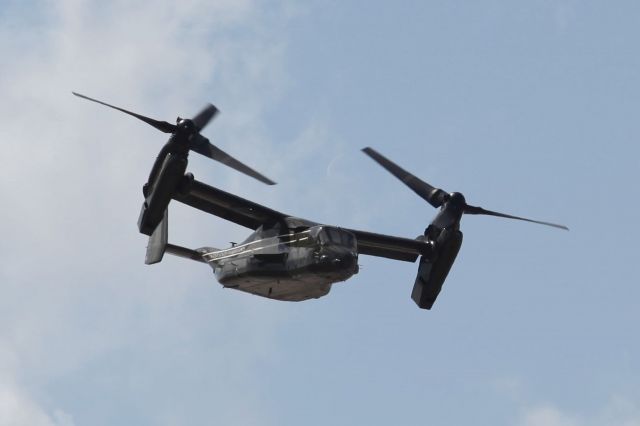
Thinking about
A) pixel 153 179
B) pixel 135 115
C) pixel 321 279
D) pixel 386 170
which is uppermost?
pixel 386 170

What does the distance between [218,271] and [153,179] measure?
344 centimetres

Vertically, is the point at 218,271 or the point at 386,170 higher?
the point at 386,170

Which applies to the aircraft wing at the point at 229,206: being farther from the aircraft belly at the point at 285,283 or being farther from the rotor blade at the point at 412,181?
the rotor blade at the point at 412,181

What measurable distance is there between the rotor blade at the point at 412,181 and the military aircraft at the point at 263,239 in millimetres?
562

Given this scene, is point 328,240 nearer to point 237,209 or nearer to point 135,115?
point 237,209

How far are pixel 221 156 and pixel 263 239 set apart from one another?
2561 millimetres

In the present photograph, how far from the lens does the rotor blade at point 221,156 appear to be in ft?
101

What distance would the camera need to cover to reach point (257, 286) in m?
31.1

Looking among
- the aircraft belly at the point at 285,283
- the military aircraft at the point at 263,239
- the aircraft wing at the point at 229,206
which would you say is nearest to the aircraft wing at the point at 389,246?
the military aircraft at the point at 263,239

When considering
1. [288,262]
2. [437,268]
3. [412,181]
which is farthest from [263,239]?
[412,181]

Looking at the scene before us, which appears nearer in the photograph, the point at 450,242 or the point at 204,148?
the point at 204,148

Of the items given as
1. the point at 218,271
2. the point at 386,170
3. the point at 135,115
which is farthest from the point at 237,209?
the point at 386,170

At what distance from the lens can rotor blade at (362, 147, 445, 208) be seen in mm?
35562

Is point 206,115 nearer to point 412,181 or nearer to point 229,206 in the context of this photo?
point 229,206
